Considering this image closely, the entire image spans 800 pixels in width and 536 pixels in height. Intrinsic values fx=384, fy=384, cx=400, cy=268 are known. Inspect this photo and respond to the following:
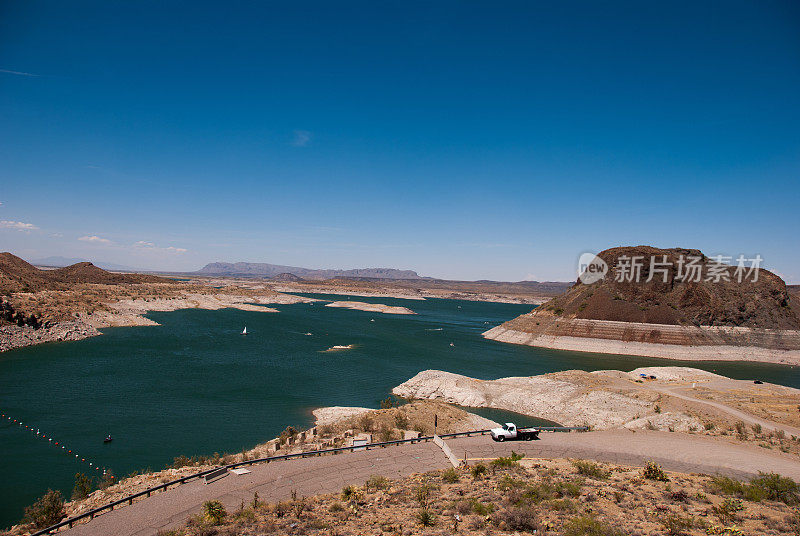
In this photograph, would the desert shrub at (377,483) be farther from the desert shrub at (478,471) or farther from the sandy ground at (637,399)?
the sandy ground at (637,399)

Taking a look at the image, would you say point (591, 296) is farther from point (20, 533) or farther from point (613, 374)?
point (20, 533)

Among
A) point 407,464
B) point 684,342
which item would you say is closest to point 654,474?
point 407,464

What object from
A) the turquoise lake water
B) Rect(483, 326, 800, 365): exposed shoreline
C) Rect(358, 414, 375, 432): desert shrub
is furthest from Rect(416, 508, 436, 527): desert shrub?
Rect(483, 326, 800, 365): exposed shoreline

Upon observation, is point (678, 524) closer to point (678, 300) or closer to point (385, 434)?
point (385, 434)

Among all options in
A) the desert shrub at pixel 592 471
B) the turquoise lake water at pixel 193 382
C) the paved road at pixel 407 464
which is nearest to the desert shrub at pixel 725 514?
the desert shrub at pixel 592 471

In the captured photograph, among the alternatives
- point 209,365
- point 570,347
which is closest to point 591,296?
point 570,347

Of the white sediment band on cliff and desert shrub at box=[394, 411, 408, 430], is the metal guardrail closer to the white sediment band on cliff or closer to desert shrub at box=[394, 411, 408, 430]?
desert shrub at box=[394, 411, 408, 430]
